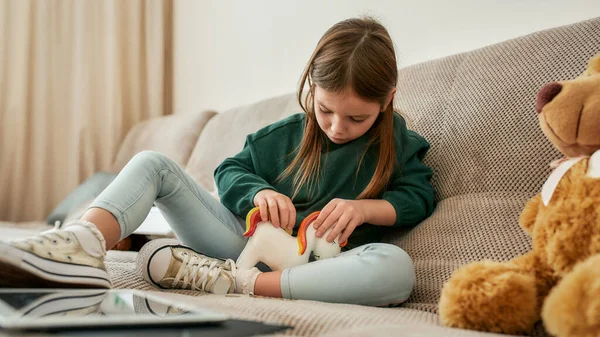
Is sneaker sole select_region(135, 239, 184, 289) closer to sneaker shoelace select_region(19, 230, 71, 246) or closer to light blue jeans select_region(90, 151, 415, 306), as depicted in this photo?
light blue jeans select_region(90, 151, 415, 306)

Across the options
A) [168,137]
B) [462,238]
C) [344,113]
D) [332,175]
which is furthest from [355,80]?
[168,137]

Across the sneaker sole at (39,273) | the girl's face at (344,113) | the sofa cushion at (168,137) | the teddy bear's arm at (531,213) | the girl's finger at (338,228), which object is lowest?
the sofa cushion at (168,137)

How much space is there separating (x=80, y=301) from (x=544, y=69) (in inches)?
35.1

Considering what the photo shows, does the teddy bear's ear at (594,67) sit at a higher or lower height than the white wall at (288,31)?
higher

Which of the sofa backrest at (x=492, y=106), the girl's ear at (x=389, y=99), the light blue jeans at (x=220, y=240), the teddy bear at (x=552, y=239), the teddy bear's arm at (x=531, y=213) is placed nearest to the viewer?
the teddy bear at (x=552, y=239)

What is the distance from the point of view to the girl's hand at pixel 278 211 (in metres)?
1.09

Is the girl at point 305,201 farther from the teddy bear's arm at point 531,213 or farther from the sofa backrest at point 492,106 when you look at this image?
the teddy bear's arm at point 531,213

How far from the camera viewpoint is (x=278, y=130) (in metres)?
1.34

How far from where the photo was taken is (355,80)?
1.10m

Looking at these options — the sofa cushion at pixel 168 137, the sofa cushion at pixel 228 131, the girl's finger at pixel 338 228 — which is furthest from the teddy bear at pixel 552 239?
the sofa cushion at pixel 168 137

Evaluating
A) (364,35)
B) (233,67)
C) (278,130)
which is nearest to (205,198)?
(278,130)

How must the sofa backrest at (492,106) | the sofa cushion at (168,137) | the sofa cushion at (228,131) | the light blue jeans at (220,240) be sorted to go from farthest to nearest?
the sofa cushion at (168,137), the sofa cushion at (228,131), the sofa backrest at (492,106), the light blue jeans at (220,240)

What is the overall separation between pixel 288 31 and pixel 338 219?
51.7 inches

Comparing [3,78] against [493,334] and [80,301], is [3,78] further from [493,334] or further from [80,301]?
[493,334]
